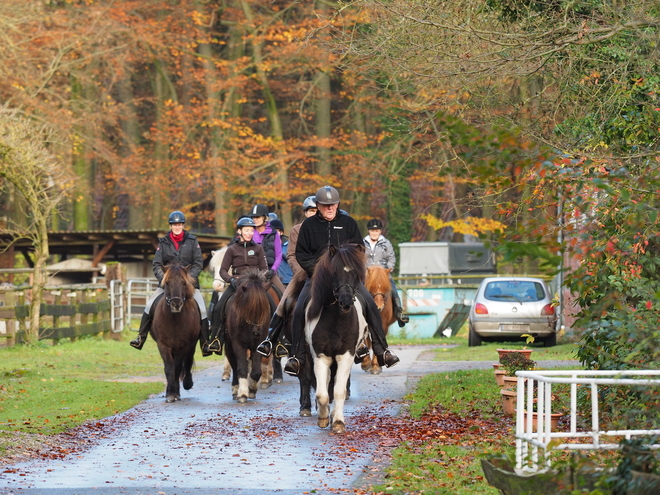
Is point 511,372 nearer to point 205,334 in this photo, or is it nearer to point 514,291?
point 205,334

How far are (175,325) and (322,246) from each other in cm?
326

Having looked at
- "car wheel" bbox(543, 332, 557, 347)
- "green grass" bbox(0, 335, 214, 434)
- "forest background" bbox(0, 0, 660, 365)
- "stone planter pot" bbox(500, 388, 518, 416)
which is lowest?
"car wheel" bbox(543, 332, 557, 347)

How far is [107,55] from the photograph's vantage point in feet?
131

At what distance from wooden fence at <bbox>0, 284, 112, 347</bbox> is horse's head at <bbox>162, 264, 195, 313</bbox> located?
912 centimetres

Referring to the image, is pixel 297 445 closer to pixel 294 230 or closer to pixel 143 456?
pixel 143 456

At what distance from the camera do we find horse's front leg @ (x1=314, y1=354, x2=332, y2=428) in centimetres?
1148

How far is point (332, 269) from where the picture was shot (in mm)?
11062

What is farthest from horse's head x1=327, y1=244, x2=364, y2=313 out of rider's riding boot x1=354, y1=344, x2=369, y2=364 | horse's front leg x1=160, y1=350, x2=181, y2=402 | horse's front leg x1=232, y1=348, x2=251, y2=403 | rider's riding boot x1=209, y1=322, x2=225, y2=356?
rider's riding boot x1=209, y1=322, x2=225, y2=356

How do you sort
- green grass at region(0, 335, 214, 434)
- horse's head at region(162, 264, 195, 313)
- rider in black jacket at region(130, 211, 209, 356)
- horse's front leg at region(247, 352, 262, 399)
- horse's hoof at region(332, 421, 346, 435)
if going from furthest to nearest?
rider in black jacket at region(130, 211, 209, 356)
horse's front leg at region(247, 352, 262, 399)
horse's head at region(162, 264, 195, 313)
green grass at region(0, 335, 214, 434)
horse's hoof at region(332, 421, 346, 435)

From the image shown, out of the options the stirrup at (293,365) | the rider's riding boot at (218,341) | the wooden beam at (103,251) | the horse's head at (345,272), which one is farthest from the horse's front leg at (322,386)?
the wooden beam at (103,251)

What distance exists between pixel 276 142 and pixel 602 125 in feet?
101

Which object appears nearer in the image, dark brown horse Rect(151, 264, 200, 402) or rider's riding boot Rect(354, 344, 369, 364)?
rider's riding boot Rect(354, 344, 369, 364)

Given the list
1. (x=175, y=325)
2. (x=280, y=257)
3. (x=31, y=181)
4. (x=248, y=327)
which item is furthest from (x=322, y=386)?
(x=31, y=181)

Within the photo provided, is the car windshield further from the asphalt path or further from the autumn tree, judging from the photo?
the asphalt path
